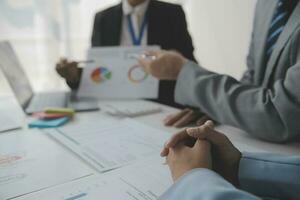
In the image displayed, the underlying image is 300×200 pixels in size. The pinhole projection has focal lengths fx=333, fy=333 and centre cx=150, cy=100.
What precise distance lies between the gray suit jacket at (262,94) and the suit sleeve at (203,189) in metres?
0.35

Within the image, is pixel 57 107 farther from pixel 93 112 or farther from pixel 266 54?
pixel 266 54

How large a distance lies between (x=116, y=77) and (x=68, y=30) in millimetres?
1059

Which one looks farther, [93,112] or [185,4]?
[185,4]

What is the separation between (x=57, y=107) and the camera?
106cm

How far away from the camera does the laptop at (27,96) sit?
3.39ft

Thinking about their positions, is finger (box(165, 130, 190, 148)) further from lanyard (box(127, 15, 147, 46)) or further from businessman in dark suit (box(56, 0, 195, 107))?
lanyard (box(127, 15, 147, 46))

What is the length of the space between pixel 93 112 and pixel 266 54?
1.81ft

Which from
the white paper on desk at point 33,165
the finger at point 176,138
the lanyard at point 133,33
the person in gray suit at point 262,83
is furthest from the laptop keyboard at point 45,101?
the finger at point 176,138

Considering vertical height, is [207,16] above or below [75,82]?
above

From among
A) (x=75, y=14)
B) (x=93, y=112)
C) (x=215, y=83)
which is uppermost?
(x=75, y=14)

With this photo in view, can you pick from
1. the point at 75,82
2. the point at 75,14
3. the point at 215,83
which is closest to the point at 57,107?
the point at 75,82

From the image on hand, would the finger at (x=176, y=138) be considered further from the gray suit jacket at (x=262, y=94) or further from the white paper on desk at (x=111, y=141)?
the gray suit jacket at (x=262, y=94)

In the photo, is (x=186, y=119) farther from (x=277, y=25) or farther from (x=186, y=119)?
(x=277, y=25)

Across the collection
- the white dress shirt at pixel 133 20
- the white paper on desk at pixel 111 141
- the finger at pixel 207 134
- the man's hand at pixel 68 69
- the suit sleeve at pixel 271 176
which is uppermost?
the white dress shirt at pixel 133 20
